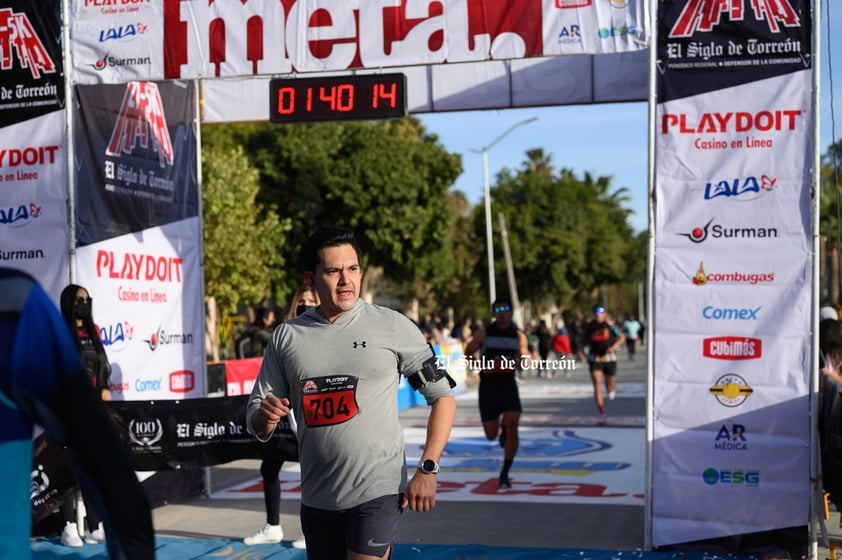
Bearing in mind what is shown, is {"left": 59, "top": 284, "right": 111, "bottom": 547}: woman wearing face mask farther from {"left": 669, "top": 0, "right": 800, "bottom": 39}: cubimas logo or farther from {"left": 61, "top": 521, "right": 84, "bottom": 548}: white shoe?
{"left": 669, "top": 0, "right": 800, "bottom": 39}: cubimas logo

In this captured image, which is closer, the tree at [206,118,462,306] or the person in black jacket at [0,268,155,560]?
the person in black jacket at [0,268,155,560]

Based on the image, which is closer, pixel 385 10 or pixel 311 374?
pixel 311 374

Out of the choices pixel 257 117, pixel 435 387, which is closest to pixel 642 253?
pixel 257 117

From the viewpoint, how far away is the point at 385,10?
8633mm

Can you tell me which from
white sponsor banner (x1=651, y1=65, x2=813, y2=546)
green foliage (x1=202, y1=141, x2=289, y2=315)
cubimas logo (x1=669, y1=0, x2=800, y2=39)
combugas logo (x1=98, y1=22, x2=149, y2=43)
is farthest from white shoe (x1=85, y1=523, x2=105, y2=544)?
green foliage (x1=202, y1=141, x2=289, y2=315)

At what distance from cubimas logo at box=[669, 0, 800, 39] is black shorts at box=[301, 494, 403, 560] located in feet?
16.2

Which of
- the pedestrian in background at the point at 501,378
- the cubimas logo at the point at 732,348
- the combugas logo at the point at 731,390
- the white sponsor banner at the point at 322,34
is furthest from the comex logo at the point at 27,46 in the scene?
the combugas logo at the point at 731,390

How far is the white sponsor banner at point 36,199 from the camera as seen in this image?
29.7ft

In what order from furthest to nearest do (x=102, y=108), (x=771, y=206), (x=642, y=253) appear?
(x=642, y=253) → (x=102, y=108) → (x=771, y=206)

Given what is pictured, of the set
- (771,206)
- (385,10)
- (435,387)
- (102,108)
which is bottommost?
(435,387)

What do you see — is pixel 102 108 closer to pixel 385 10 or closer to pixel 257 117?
pixel 257 117

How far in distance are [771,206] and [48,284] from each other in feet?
19.4

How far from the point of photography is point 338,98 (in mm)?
9055

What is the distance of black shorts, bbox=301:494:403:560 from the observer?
4.15m
